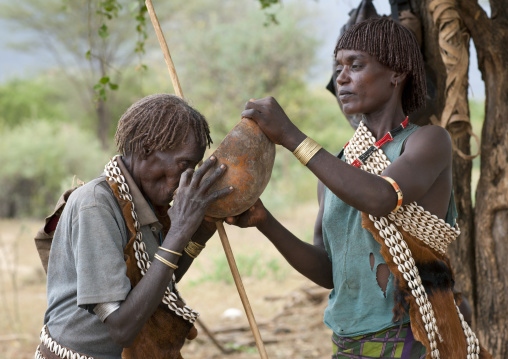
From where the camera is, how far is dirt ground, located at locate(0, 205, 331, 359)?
19.3 feet

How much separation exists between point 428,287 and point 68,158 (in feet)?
48.9

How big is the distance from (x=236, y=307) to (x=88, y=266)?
19.9ft

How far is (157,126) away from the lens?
2143 millimetres

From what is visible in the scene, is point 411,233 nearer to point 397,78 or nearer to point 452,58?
point 397,78

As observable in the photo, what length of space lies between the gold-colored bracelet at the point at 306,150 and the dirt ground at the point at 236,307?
12.8ft

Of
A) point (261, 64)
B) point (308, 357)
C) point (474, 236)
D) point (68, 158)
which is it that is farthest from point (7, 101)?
point (474, 236)

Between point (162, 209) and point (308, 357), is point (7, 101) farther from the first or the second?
point (162, 209)

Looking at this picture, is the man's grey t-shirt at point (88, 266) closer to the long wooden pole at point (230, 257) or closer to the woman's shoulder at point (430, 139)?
the long wooden pole at point (230, 257)

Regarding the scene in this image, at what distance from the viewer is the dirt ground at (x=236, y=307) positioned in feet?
19.3

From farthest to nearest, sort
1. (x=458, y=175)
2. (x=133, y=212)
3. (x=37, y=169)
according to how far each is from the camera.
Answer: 1. (x=37, y=169)
2. (x=458, y=175)
3. (x=133, y=212)

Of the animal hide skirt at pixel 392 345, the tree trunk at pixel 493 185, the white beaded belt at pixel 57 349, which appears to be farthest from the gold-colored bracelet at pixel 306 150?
the tree trunk at pixel 493 185

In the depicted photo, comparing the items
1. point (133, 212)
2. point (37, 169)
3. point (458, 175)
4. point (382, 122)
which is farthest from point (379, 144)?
point (37, 169)

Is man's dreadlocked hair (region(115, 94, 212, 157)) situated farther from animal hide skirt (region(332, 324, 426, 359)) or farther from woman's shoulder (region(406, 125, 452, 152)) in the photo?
animal hide skirt (region(332, 324, 426, 359))

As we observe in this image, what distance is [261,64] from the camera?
59.3 feet
